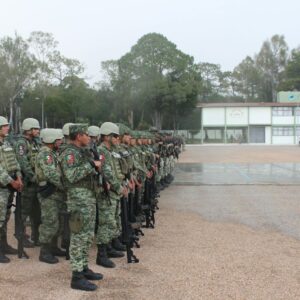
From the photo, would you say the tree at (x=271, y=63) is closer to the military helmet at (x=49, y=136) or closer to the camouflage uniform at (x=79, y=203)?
the military helmet at (x=49, y=136)

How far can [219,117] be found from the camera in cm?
5478

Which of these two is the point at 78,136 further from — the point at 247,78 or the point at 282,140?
the point at 247,78

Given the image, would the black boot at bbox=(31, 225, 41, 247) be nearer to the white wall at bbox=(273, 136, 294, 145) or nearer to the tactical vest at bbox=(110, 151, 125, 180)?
the tactical vest at bbox=(110, 151, 125, 180)

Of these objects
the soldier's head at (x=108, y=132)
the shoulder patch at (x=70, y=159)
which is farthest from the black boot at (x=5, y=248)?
the shoulder patch at (x=70, y=159)

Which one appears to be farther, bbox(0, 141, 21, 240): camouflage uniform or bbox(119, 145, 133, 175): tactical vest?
bbox(119, 145, 133, 175): tactical vest

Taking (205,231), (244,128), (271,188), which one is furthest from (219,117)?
(205,231)

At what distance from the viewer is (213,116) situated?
54875mm

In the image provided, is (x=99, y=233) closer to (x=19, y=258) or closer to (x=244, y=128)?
(x=19, y=258)

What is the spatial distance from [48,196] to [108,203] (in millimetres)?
797

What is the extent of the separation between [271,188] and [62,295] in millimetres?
8476

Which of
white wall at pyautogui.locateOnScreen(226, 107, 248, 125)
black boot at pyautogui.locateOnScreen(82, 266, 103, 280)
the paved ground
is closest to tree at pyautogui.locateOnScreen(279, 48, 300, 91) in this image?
white wall at pyautogui.locateOnScreen(226, 107, 248, 125)

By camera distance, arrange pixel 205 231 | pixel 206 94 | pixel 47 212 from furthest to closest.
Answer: pixel 206 94
pixel 205 231
pixel 47 212

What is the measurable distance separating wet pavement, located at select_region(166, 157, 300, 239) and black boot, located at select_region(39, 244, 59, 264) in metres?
3.29

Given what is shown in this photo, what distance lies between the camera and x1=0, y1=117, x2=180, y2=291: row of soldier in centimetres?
426
